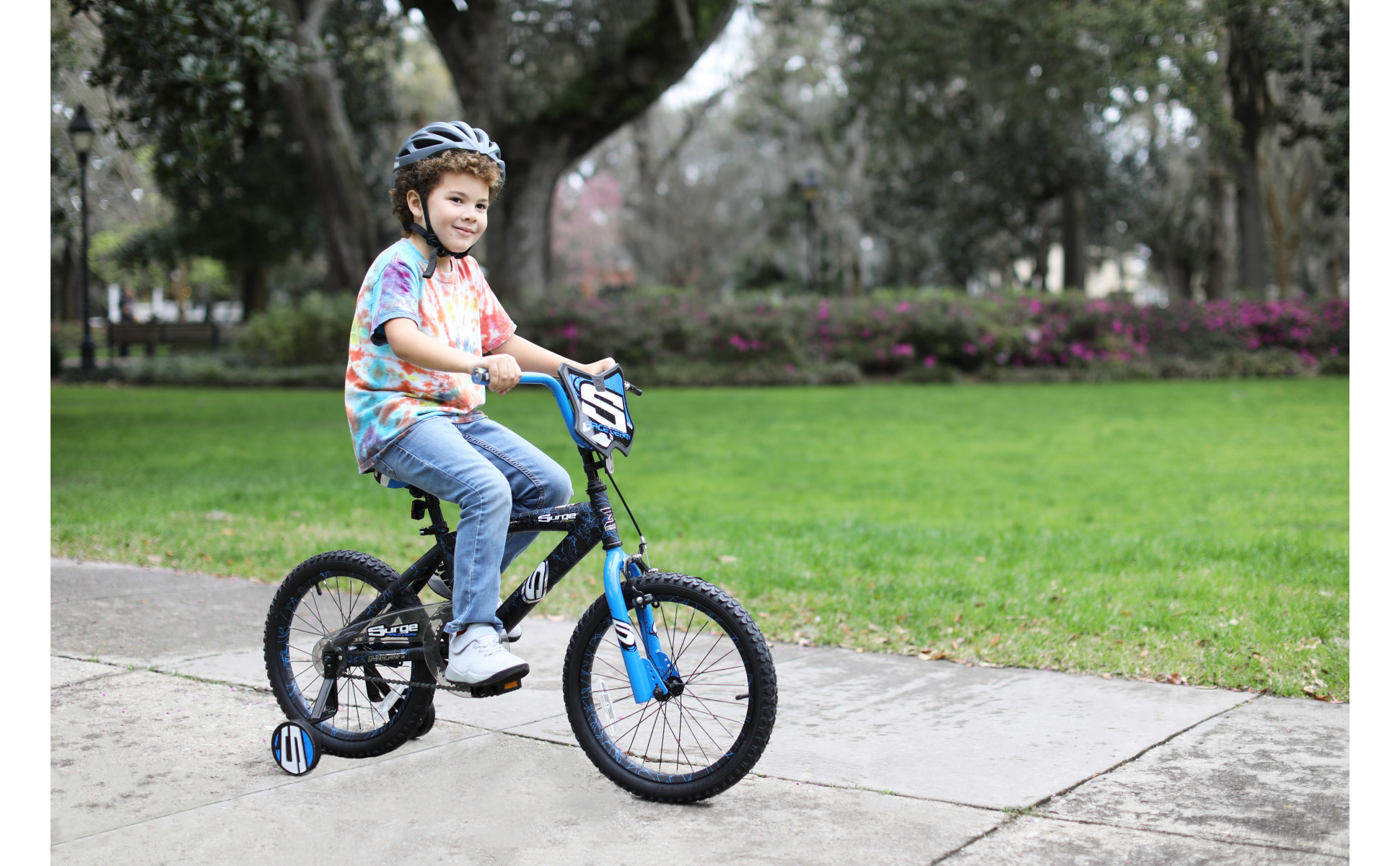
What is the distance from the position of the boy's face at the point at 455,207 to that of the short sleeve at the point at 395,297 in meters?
0.15

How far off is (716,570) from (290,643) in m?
2.87

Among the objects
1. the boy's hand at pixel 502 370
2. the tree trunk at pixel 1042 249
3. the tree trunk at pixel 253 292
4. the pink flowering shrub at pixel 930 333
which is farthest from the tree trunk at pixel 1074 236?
the boy's hand at pixel 502 370

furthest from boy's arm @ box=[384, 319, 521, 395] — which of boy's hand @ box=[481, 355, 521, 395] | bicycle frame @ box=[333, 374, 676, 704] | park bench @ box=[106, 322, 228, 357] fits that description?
park bench @ box=[106, 322, 228, 357]

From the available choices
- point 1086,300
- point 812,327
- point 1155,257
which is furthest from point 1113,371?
point 1155,257

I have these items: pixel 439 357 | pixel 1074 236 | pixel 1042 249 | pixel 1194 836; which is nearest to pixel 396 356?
pixel 439 357

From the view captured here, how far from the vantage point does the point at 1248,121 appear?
80.3ft

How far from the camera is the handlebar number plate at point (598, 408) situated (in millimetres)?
3354

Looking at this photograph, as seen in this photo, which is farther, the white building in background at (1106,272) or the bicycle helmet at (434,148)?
the white building in background at (1106,272)

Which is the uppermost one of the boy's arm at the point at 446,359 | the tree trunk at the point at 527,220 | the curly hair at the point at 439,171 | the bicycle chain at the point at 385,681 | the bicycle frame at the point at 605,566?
the tree trunk at the point at 527,220

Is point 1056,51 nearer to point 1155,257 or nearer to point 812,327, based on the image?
point 812,327

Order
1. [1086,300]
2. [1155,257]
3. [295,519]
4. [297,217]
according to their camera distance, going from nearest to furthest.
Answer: [295,519]
[1086,300]
[297,217]
[1155,257]

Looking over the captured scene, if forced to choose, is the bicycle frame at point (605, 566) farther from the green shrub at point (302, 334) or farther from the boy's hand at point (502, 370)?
the green shrub at point (302, 334)

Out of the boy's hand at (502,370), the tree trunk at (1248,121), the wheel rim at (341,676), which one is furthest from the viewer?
the tree trunk at (1248,121)
